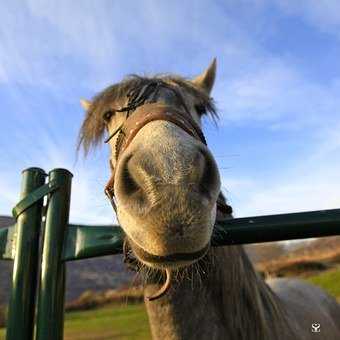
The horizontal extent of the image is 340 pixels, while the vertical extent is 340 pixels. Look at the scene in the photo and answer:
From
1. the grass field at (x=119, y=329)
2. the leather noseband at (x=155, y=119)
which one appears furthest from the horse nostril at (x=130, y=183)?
the grass field at (x=119, y=329)

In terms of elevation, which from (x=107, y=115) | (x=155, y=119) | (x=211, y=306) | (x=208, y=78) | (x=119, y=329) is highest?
(x=208, y=78)

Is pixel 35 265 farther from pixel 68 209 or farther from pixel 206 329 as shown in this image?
pixel 206 329

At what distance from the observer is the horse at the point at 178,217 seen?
1.28 metres

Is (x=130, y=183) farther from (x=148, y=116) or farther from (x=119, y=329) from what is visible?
(x=119, y=329)

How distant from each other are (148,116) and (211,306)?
1.07 m

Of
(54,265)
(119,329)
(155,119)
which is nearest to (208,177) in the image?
(155,119)

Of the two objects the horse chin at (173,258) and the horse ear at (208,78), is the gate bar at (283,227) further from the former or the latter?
the horse ear at (208,78)

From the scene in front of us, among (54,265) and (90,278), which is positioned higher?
(90,278)

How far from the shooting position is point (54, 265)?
170 cm

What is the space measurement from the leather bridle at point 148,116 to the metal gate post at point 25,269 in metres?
0.42

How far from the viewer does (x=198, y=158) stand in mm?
1414

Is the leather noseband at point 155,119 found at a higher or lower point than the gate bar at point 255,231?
higher

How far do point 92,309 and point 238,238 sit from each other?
2478cm
